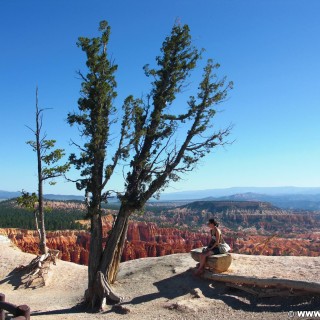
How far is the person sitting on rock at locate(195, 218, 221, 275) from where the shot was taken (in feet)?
45.9

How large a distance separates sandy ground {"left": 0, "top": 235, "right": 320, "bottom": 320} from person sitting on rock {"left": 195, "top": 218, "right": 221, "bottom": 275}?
1.93 ft

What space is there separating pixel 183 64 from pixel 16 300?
39.6 ft

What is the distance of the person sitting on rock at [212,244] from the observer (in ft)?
45.9

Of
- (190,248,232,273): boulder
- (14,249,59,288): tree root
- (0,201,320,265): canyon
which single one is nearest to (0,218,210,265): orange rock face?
(0,201,320,265): canyon

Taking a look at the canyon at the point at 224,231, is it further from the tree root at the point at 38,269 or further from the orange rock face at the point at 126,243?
the tree root at the point at 38,269

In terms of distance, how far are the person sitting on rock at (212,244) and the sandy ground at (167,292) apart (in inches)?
23.1

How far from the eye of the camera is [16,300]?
607 inches

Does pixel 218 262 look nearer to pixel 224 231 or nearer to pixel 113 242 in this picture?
pixel 113 242

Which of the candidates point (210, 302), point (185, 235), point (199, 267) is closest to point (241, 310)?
point (210, 302)

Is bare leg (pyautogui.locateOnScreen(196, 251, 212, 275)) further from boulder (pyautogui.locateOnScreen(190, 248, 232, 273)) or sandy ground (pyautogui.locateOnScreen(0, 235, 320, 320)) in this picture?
sandy ground (pyautogui.locateOnScreen(0, 235, 320, 320))

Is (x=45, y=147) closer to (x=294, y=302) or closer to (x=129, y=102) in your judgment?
(x=129, y=102)

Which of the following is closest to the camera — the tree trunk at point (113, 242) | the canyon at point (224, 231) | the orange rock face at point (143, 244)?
the tree trunk at point (113, 242)

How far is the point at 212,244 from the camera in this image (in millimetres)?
14273

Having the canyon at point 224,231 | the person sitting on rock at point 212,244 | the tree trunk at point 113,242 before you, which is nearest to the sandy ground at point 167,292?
the person sitting on rock at point 212,244
